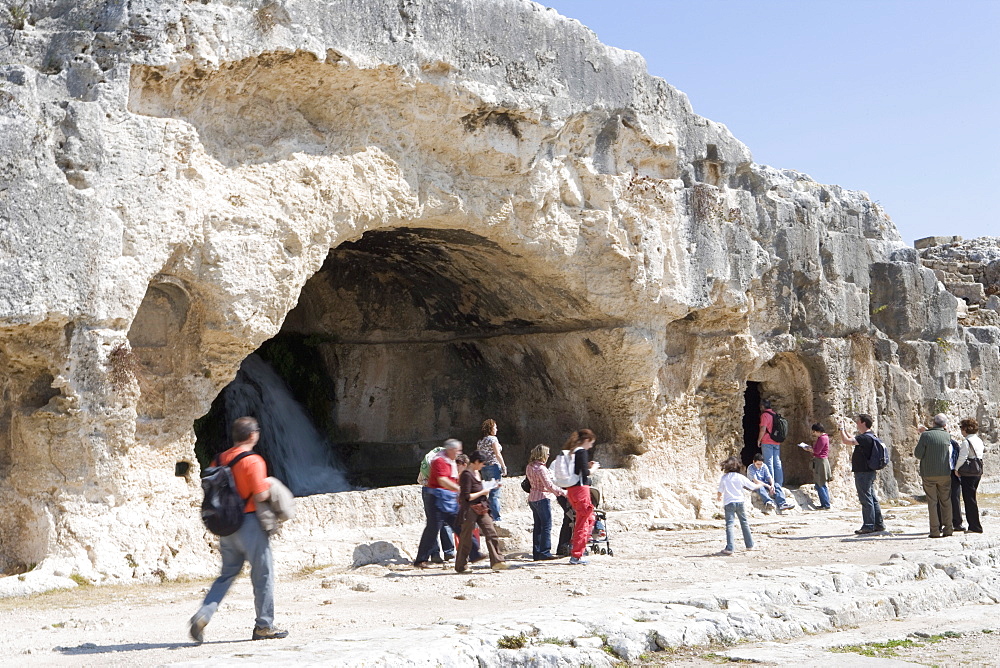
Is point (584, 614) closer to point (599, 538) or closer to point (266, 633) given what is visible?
point (266, 633)

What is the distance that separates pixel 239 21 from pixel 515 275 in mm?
4144

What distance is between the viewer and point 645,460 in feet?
37.4

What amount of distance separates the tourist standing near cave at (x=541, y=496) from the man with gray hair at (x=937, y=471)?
10.8ft

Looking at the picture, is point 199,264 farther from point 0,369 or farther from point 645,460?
point 645,460

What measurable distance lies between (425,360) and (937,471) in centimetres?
638

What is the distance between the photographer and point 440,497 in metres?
8.07

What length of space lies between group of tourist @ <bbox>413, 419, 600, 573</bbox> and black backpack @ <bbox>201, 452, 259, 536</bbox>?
2723mm

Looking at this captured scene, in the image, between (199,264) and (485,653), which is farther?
(199,264)

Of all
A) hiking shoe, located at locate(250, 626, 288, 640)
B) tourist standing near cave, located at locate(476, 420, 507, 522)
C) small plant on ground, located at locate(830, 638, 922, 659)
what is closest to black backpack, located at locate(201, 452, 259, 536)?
hiking shoe, located at locate(250, 626, 288, 640)

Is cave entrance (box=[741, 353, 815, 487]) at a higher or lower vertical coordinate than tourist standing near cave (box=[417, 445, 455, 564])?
higher

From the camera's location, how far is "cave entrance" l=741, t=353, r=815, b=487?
44.2ft

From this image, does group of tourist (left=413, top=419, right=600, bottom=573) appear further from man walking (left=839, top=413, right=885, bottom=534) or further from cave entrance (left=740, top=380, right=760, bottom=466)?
cave entrance (left=740, top=380, right=760, bottom=466)

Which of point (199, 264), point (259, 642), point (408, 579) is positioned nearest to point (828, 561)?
point (408, 579)

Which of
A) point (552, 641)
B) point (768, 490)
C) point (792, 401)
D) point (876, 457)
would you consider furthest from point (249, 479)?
point (792, 401)
